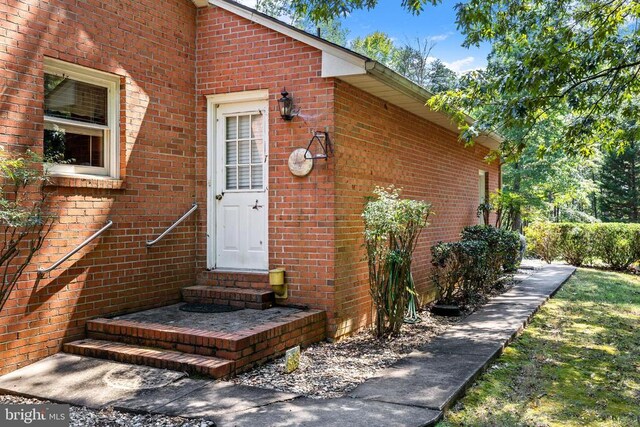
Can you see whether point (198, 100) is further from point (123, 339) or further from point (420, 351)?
point (420, 351)

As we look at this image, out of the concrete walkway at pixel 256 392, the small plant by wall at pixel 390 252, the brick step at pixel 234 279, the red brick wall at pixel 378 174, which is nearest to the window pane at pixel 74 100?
the brick step at pixel 234 279

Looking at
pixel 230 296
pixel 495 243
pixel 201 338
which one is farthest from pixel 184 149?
pixel 495 243

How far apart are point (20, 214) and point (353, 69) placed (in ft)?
12.0

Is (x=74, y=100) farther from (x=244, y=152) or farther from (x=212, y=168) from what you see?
(x=244, y=152)

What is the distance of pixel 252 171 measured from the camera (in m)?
6.57

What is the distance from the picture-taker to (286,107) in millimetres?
6055

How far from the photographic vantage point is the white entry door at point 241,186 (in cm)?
650

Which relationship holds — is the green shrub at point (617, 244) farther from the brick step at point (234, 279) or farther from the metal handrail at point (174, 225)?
the metal handrail at point (174, 225)

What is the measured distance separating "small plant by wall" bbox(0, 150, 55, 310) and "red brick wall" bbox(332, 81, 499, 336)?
3120 mm

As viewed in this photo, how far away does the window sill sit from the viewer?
16.2 feet

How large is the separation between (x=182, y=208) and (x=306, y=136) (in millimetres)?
1900

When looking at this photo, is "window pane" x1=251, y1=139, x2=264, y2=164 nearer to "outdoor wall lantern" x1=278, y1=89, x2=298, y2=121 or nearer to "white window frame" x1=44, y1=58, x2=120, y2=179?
"outdoor wall lantern" x1=278, y1=89, x2=298, y2=121

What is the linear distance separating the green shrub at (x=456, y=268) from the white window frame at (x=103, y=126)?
15.0 ft

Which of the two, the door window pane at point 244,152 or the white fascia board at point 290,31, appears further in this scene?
the door window pane at point 244,152
